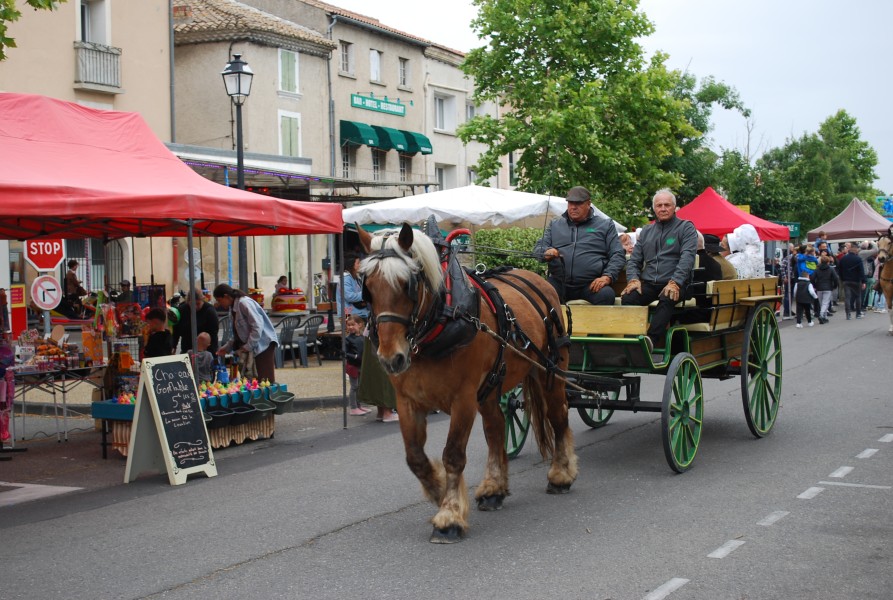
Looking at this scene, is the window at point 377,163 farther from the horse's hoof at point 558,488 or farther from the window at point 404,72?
the horse's hoof at point 558,488

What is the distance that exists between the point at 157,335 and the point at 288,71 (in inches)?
975

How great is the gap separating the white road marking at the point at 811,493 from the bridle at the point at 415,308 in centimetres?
300

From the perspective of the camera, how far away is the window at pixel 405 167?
39906 millimetres

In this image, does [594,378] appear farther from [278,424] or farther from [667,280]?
[278,424]

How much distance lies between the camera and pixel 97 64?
2461cm

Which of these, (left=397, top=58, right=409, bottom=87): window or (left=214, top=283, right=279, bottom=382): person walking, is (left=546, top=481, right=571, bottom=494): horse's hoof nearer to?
(left=214, top=283, right=279, bottom=382): person walking

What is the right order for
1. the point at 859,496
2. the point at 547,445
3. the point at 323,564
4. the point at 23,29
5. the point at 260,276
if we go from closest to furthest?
the point at 323,564 < the point at 859,496 < the point at 547,445 < the point at 23,29 < the point at 260,276

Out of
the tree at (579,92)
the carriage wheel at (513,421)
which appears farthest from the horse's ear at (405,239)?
the tree at (579,92)

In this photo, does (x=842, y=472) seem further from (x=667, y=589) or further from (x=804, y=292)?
(x=804, y=292)

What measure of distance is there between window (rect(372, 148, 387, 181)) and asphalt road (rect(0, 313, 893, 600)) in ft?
96.7

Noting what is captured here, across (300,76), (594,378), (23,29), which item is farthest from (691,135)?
(594,378)

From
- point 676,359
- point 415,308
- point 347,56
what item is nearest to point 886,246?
point 676,359

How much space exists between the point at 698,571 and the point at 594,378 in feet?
8.70

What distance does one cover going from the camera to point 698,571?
5000 millimetres
